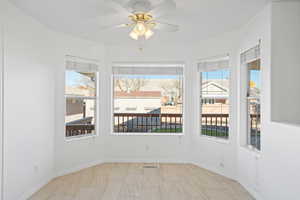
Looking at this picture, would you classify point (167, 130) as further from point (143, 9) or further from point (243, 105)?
point (143, 9)

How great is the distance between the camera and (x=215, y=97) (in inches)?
179

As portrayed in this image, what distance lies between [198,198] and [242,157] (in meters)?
0.97

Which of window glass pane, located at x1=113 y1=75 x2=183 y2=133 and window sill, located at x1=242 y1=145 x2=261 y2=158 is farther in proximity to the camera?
window glass pane, located at x1=113 y1=75 x2=183 y2=133

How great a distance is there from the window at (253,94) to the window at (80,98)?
2.84m

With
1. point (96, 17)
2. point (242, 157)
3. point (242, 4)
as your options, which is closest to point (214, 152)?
point (242, 157)

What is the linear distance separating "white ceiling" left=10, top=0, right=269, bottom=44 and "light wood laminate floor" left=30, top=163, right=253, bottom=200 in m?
2.46

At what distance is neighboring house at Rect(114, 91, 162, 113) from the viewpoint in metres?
5.18

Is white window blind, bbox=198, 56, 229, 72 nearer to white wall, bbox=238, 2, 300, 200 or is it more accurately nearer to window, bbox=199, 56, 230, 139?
window, bbox=199, 56, 230, 139

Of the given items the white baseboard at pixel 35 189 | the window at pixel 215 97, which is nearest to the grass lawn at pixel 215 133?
the window at pixel 215 97

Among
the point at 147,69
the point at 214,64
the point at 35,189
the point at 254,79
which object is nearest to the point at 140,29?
the point at 254,79

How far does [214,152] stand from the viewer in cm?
439

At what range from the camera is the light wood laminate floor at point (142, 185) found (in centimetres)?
329

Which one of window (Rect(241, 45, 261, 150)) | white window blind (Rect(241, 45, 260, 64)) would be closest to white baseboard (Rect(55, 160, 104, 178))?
window (Rect(241, 45, 261, 150))

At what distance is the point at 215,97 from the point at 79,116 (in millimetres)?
2631
